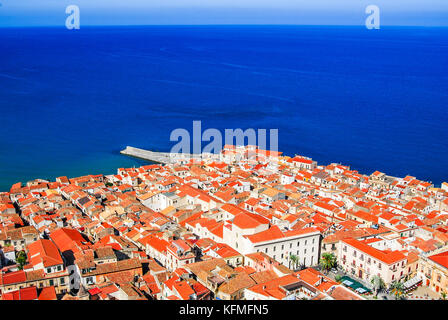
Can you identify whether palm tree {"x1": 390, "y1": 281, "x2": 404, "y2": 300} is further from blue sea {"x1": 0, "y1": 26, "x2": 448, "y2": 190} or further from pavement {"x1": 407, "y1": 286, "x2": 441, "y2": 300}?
blue sea {"x1": 0, "y1": 26, "x2": 448, "y2": 190}

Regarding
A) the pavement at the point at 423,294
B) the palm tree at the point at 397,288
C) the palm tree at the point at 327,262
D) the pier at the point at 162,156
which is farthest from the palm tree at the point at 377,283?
the pier at the point at 162,156

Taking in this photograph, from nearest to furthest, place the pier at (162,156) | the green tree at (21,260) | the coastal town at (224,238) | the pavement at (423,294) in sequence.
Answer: the coastal town at (224,238) → the pavement at (423,294) → the green tree at (21,260) → the pier at (162,156)

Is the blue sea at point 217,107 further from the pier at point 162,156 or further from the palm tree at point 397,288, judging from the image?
the palm tree at point 397,288

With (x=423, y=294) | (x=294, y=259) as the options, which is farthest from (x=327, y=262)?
(x=423, y=294)

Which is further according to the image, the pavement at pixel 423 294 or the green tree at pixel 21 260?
the green tree at pixel 21 260

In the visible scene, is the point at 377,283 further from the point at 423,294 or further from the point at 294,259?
the point at 294,259

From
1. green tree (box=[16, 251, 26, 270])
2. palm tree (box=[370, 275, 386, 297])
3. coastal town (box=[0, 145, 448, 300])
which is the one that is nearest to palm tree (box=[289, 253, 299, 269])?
coastal town (box=[0, 145, 448, 300])
